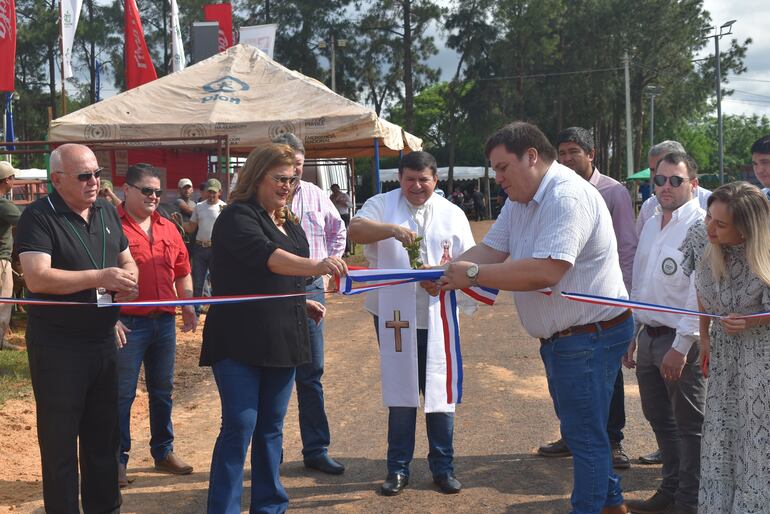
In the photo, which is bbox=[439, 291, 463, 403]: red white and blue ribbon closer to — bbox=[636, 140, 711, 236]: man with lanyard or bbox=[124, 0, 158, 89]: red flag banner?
bbox=[636, 140, 711, 236]: man with lanyard

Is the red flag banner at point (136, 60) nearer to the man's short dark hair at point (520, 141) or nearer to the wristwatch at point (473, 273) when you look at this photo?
the man's short dark hair at point (520, 141)

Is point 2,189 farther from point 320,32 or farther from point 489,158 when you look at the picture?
point 320,32

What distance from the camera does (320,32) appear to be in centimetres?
4909

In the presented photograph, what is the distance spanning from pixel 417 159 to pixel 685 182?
5.39ft

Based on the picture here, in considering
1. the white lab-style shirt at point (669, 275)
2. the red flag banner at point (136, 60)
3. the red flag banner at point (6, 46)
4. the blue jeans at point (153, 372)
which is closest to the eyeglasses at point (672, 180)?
the white lab-style shirt at point (669, 275)

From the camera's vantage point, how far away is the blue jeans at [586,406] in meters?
4.10

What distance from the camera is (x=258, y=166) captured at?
14.3 feet

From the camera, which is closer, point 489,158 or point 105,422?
point 489,158

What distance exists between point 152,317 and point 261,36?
56.9 feet

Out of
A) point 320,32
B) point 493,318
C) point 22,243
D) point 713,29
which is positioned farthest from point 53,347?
point 713,29

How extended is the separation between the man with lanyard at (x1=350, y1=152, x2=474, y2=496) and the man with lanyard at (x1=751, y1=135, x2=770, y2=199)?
1853 mm

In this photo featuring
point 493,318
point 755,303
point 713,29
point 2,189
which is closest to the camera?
point 755,303

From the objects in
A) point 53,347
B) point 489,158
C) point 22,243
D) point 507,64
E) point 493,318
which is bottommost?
point 493,318

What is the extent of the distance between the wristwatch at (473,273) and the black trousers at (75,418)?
6.31 ft
